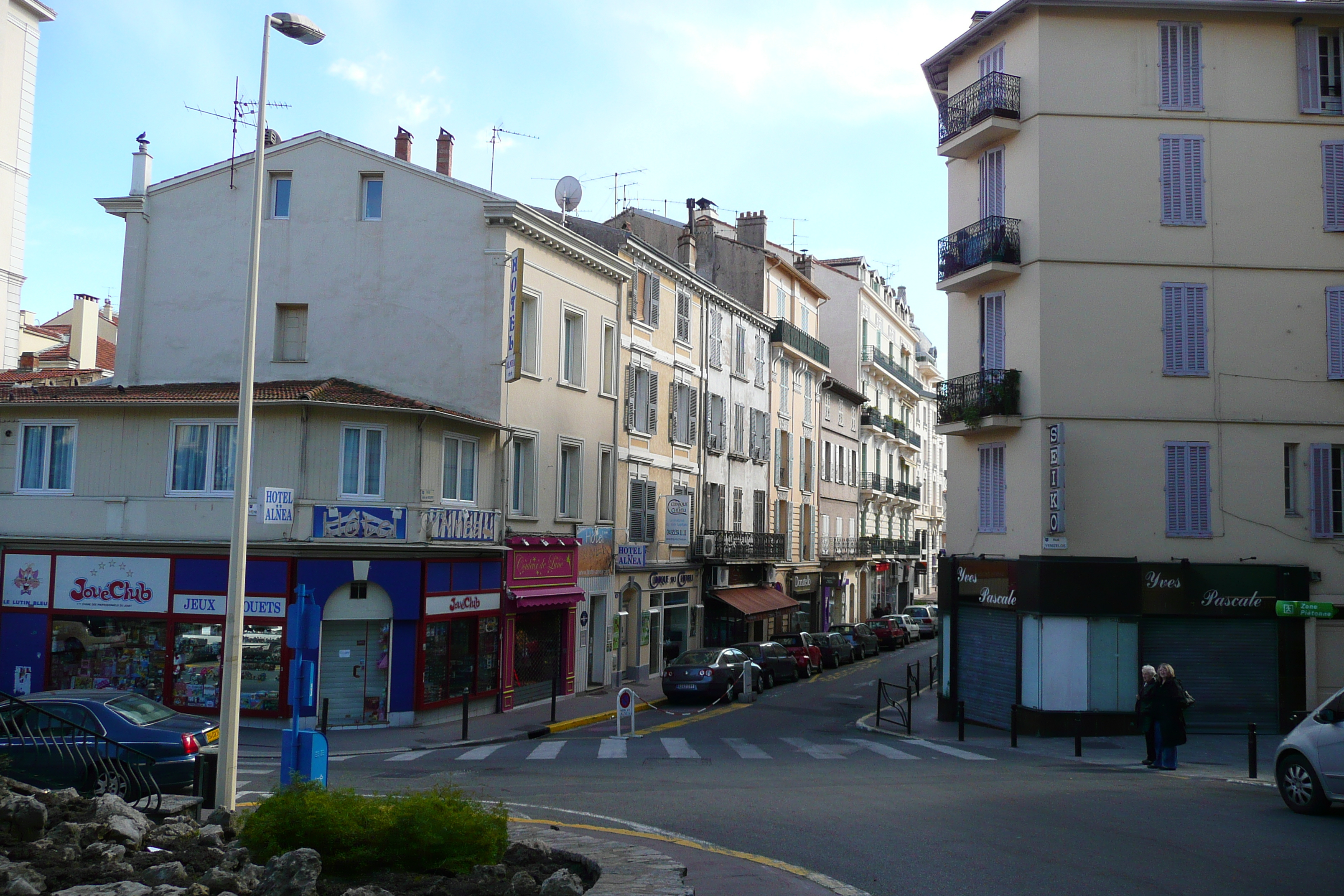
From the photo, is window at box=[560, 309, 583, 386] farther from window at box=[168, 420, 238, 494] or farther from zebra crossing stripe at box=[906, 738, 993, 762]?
zebra crossing stripe at box=[906, 738, 993, 762]

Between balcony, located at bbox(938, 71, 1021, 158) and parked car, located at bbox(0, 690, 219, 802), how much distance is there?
1935cm

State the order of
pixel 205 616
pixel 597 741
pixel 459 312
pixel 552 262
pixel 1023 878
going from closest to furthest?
pixel 1023 878
pixel 597 741
pixel 205 616
pixel 459 312
pixel 552 262

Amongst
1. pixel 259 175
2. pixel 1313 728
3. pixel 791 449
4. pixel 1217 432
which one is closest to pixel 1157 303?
pixel 1217 432

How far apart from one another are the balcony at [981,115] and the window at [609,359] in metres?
10.5

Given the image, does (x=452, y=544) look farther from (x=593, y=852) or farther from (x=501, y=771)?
(x=593, y=852)

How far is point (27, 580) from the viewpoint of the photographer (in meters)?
23.4

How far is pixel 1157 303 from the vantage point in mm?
22922

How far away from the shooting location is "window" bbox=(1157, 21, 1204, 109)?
23.3m

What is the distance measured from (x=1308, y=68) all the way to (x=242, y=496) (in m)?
23.1

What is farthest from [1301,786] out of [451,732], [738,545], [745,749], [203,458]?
[738,545]

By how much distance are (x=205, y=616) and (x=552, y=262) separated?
11.9 m

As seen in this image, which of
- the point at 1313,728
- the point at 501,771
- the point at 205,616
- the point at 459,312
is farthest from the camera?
the point at 459,312

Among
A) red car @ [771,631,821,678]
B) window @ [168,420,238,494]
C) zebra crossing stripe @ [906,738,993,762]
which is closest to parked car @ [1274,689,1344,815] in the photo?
zebra crossing stripe @ [906,738,993,762]

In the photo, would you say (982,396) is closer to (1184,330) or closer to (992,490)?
(992,490)
